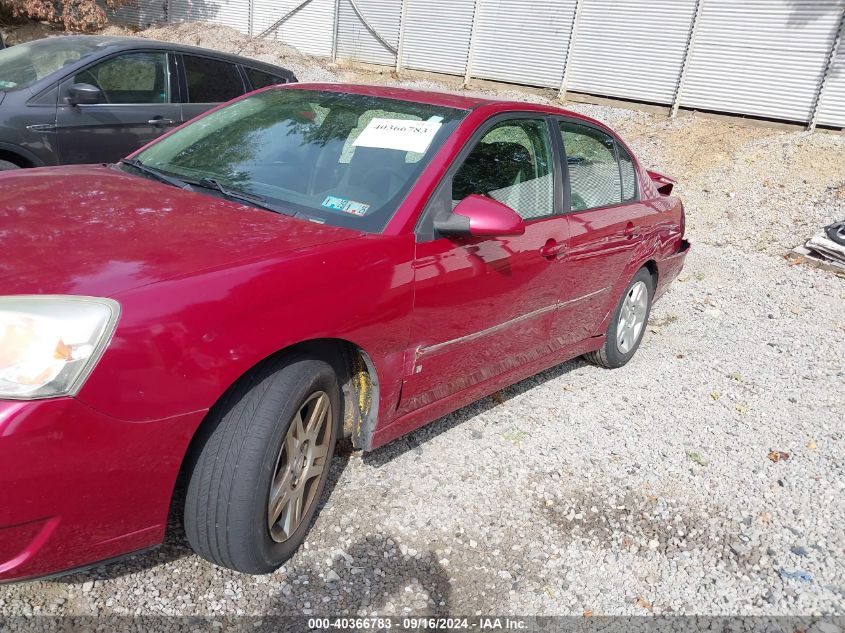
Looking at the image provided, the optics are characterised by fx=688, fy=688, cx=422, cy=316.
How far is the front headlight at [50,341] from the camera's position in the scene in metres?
1.71

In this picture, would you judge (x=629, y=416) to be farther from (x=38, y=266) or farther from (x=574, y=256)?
(x=38, y=266)

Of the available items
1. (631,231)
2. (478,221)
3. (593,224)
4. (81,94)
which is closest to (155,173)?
(478,221)

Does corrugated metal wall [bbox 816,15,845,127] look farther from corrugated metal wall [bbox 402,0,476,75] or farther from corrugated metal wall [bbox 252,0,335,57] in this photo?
corrugated metal wall [bbox 252,0,335,57]

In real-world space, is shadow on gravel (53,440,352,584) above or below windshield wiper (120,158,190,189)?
below

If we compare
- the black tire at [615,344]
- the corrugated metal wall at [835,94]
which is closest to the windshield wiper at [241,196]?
the black tire at [615,344]

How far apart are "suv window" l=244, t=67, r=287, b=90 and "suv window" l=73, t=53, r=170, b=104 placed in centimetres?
94

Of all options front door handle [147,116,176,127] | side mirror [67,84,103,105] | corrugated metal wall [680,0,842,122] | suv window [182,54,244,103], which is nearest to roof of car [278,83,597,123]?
side mirror [67,84,103,105]

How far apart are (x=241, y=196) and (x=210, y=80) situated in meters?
4.29

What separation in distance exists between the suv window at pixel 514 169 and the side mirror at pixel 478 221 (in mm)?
144

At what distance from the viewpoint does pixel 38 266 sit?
1938mm

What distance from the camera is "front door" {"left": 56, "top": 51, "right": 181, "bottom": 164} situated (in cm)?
543

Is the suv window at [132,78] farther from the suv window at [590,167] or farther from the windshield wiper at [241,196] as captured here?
the suv window at [590,167]

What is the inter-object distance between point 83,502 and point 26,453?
0.23 metres

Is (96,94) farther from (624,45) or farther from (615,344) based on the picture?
(624,45)
